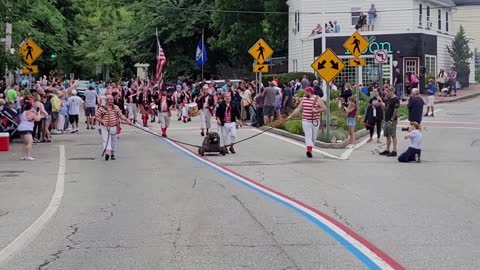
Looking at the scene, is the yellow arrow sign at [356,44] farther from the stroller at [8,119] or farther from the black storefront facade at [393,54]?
the black storefront facade at [393,54]

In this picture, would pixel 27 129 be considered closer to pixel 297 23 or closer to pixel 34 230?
pixel 34 230

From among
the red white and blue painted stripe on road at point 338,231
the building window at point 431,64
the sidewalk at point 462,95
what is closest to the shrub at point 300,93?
the sidewalk at point 462,95

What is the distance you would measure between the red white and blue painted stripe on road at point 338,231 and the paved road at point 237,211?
0.12 m

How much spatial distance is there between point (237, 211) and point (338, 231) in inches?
82.6

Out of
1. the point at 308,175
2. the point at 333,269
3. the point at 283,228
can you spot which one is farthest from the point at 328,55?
the point at 333,269

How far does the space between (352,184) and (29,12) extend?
17.2m

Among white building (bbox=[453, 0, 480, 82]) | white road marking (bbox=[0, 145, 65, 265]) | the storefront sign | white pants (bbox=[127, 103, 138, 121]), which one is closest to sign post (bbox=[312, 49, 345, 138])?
white road marking (bbox=[0, 145, 65, 265])

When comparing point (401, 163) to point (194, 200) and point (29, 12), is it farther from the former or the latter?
point (29, 12)

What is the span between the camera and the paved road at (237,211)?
323 inches

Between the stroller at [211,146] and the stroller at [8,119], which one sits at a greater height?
the stroller at [8,119]

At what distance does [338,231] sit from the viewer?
9.61 metres

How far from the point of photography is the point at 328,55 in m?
24.1

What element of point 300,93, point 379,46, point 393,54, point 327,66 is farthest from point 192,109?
point 393,54

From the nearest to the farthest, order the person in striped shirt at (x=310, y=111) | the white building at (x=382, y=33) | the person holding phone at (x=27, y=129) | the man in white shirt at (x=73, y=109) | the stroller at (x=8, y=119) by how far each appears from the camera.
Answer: the person in striped shirt at (x=310, y=111) → the person holding phone at (x=27, y=129) → the stroller at (x=8, y=119) → the man in white shirt at (x=73, y=109) → the white building at (x=382, y=33)
